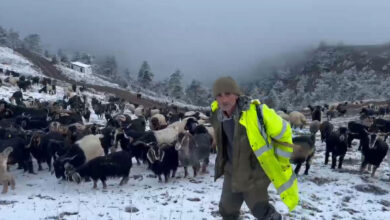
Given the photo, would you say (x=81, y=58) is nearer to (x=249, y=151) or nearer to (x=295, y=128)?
(x=295, y=128)

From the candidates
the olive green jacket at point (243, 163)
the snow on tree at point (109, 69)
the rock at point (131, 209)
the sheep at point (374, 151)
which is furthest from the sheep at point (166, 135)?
the snow on tree at point (109, 69)

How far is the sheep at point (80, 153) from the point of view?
11314 mm

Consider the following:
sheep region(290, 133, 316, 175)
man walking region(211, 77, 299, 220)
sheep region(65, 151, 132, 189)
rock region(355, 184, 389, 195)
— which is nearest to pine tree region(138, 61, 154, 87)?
sheep region(290, 133, 316, 175)

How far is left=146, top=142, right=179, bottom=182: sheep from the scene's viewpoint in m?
11.6

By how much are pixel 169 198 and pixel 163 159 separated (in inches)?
79.4

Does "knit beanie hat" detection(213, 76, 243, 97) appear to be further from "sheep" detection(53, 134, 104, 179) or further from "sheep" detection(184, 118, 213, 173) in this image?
"sheep" detection(53, 134, 104, 179)

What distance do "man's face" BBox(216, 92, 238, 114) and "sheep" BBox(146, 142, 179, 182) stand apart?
665cm

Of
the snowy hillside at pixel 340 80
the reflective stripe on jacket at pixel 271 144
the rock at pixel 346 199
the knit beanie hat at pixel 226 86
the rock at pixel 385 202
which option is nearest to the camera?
the reflective stripe on jacket at pixel 271 144

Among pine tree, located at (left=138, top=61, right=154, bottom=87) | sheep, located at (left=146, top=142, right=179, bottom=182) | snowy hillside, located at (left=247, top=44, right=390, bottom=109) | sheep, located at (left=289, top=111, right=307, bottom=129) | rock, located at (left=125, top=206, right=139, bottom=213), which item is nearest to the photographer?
rock, located at (left=125, top=206, right=139, bottom=213)

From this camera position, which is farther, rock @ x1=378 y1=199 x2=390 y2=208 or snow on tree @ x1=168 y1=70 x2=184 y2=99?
snow on tree @ x1=168 y1=70 x2=184 y2=99

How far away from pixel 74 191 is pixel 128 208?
2.40 metres

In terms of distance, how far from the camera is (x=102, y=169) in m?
10.8

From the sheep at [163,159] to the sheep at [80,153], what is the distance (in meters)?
2.18

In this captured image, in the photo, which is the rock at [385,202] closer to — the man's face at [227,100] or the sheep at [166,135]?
the man's face at [227,100]
